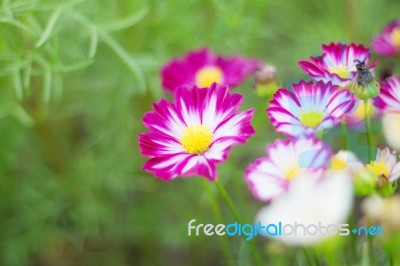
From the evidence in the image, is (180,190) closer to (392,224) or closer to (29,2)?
(29,2)

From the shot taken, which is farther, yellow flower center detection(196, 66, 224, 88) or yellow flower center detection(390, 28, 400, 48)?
yellow flower center detection(196, 66, 224, 88)

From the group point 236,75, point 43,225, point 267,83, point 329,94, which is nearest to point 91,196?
point 43,225

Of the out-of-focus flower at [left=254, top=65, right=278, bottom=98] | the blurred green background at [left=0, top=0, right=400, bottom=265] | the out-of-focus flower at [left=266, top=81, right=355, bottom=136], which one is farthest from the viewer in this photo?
the blurred green background at [left=0, top=0, right=400, bottom=265]

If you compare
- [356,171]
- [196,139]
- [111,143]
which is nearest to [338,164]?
[356,171]

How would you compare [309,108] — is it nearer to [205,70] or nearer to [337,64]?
[337,64]

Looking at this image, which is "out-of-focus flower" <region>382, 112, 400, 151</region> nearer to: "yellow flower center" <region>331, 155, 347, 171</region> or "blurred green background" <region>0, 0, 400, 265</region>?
"yellow flower center" <region>331, 155, 347, 171</region>

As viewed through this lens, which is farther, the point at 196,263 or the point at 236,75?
the point at 196,263

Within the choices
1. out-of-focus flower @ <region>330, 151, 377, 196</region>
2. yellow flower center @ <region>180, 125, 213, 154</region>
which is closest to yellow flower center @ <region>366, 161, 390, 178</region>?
out-of-focus flower @ <region>330, 151, 377, 196</region>
